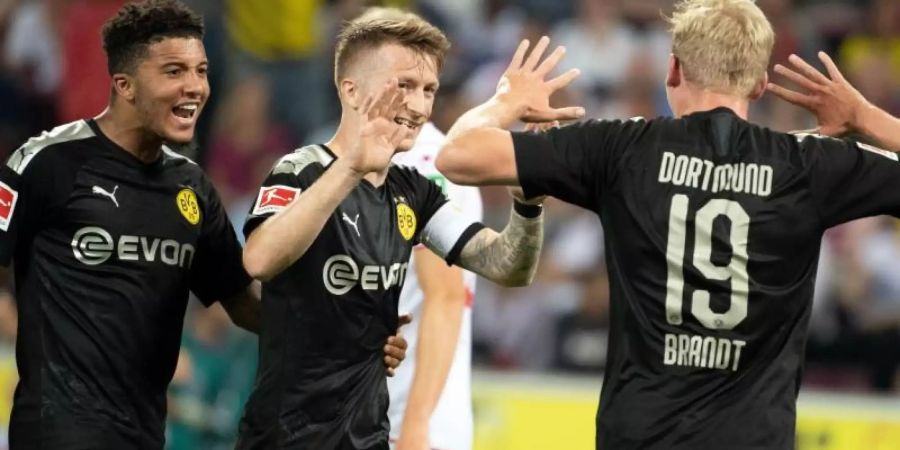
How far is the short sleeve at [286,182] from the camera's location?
5418mm

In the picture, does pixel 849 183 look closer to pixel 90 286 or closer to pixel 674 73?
pixel 674 73

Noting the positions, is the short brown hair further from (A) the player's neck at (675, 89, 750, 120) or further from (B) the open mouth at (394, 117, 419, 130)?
(A) the player's neck at (675, 89, 750, 120)

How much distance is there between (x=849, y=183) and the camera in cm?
526

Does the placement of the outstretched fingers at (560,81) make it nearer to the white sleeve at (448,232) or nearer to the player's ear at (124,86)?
the white sleeve at (448,232)

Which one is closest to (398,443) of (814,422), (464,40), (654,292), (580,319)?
(654,292)

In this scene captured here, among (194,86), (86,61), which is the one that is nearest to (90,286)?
(194,86)

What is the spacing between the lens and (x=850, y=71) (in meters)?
13.3

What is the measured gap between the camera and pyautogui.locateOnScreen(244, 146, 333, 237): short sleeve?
213 inches

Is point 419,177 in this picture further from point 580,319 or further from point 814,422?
point 580,319

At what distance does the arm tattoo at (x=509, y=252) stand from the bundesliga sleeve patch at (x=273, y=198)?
70 centimetres

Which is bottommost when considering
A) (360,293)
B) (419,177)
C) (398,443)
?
(398,443)

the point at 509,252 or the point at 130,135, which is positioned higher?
the point at 130,135

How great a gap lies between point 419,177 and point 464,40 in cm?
852

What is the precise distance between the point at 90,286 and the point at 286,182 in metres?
0.77
